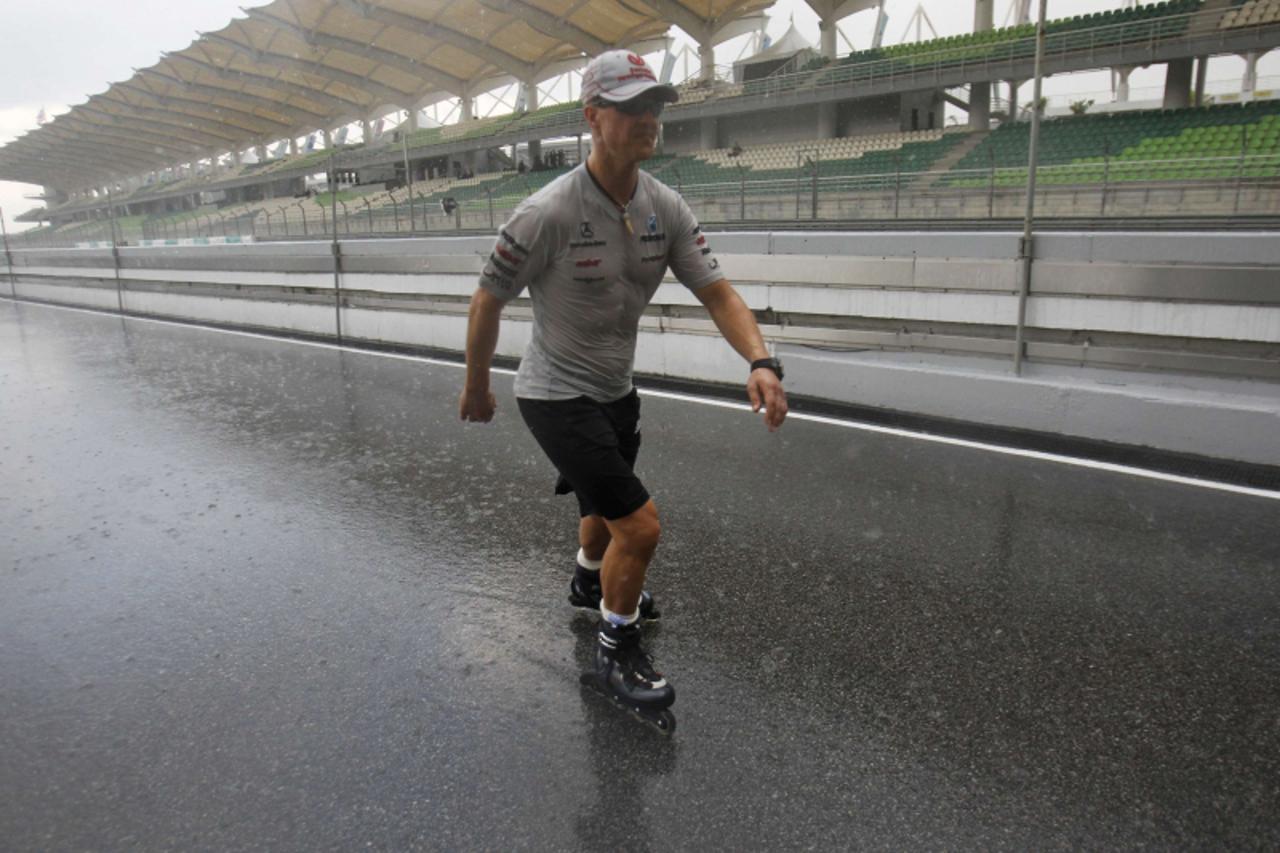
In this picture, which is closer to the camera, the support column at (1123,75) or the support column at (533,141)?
the support column at (1123,75)

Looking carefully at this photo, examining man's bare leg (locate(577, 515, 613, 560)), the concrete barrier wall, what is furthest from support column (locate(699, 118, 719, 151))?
man's bare leg (locate(577, 515, 613, 560))

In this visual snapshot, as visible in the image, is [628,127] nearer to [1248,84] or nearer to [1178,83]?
[1248,84]

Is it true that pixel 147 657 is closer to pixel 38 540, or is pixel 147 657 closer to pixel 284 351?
pixel 38 540

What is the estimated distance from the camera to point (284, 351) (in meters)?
11.9

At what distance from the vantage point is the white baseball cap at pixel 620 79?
2725mm

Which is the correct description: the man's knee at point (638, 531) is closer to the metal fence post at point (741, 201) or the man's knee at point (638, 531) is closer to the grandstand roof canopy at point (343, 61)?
the metal fence post at point (741, 201)

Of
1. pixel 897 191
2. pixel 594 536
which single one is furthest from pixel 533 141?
pixel 594 536

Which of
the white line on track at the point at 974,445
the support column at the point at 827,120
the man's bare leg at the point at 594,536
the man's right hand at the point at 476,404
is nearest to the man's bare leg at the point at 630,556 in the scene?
the man's bare leg at the point at 594,536

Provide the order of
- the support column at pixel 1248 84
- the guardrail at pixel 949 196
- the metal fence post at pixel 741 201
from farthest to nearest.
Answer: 1. the support column at pixel 1248 84
2. the metal fence post at pixel 741 201
3. the guardrail at pixel 949 196

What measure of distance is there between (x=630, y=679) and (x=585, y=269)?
1472mm

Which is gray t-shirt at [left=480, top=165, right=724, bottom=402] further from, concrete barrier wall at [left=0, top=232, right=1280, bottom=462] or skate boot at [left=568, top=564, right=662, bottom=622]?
concrete barrier wall at [left=0, top=232, right=1280, bottom=462]

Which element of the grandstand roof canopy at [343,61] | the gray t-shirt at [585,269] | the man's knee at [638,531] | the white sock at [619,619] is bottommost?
the white sock at [619,619]

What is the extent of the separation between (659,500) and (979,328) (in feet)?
12.1

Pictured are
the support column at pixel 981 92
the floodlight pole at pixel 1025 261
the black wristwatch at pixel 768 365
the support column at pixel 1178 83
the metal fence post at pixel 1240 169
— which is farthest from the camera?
the support column at pixel 981 92
